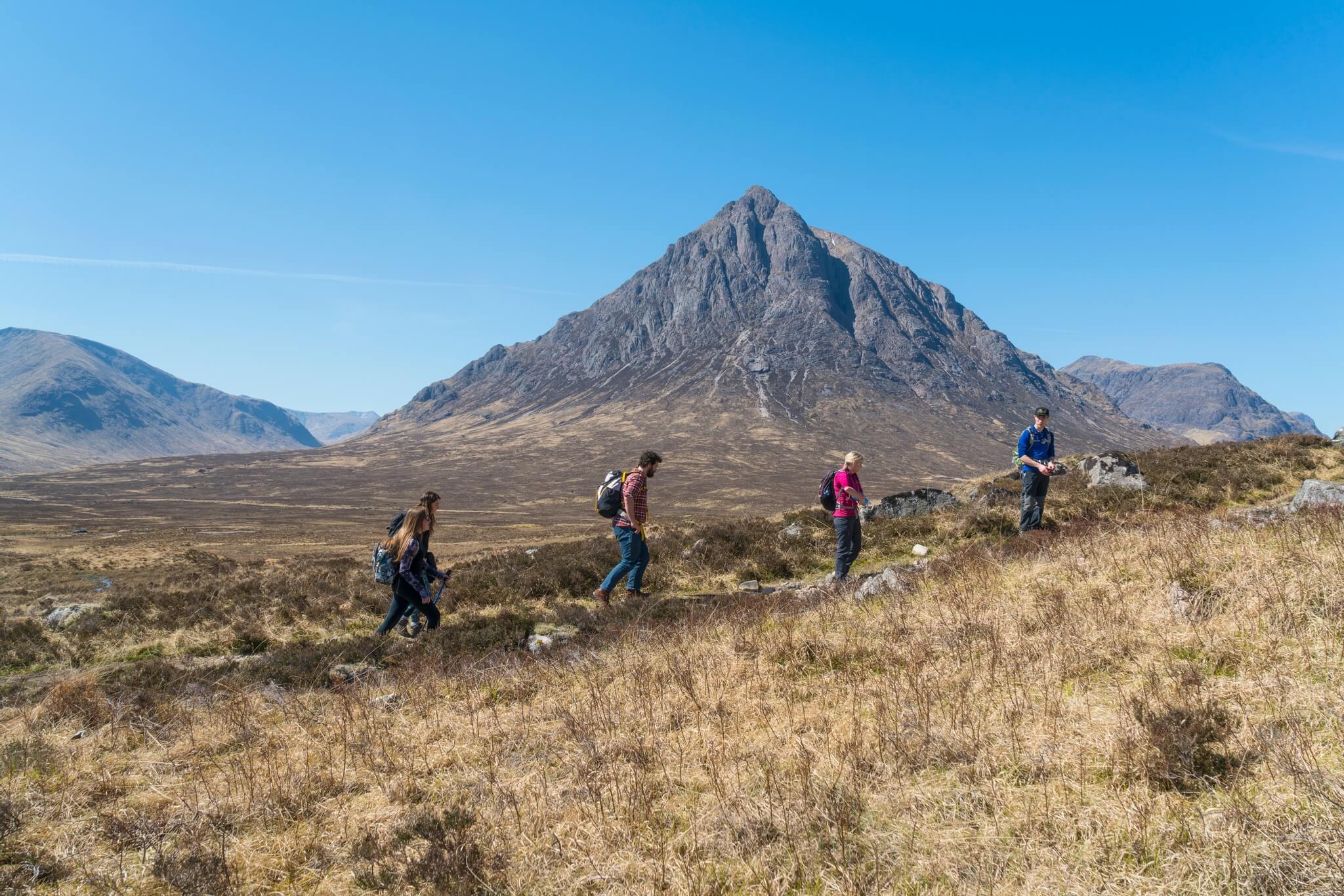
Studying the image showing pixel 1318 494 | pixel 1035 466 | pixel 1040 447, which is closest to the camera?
pixel 1318 494

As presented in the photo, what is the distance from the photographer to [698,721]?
4711 mm

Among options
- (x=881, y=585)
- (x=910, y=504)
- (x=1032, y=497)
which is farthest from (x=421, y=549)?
(x=910, y=504)

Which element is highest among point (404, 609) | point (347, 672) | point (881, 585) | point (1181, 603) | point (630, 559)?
point (1181, 603)

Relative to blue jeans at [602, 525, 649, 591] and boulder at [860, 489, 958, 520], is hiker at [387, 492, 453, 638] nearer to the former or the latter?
blue jeans at [602, 525, 649, 591]

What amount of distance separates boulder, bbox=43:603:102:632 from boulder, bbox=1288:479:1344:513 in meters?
22.6

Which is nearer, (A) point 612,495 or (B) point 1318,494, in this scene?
(A) point 612,495

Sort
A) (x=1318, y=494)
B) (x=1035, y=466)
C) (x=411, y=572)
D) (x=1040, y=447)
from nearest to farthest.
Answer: (x=411, y=572) < (x=1318, y=494) < (x=1035, y=466) < (x=1040, y=447)

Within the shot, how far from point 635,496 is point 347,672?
4425 mm

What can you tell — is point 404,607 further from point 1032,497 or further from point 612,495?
point 1032,497

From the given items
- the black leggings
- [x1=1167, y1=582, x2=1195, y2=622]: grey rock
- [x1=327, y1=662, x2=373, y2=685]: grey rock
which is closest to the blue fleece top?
[x1=1167, y1=582, x2=1195, y2=622]: grey rock

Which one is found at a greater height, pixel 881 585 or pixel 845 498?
pixel 845 498

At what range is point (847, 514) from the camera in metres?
9.19

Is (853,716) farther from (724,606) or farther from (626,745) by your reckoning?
(724,606)

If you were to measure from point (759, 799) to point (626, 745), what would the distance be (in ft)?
4.03
